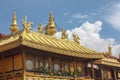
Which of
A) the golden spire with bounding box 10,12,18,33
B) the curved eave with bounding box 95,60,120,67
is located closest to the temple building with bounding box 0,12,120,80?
the golden spire with bounding box 10,12,18,33

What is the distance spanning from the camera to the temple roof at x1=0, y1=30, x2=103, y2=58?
63.3ft

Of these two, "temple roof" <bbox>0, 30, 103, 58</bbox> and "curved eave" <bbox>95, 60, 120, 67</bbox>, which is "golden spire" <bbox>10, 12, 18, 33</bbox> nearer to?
"temple roof" <bbox>0, 30, 103, 58</bbox>

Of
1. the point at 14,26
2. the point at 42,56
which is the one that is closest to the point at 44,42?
the point at 42,56

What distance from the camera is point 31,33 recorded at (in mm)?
22578

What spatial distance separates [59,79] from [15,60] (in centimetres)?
357

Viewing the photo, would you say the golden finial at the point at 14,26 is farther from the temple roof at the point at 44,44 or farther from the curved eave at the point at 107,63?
the curved eave at the point at 107,63

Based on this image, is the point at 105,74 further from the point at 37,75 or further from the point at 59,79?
the point at 37,75

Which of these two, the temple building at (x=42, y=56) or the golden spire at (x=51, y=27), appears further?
the golden spire at (x=51, y=27)

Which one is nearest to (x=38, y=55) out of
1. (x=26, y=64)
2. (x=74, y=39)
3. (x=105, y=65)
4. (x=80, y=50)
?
(x=26, y=64)

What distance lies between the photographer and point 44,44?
806 inches

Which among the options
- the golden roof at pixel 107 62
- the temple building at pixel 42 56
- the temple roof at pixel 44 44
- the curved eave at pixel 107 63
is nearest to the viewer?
the temple roof at pixel 44 44

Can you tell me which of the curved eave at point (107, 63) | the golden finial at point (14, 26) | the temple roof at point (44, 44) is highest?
the golden finial at point (14, 26)

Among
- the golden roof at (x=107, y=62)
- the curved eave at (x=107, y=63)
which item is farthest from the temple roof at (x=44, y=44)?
the golden roof at (x=107, y=62)

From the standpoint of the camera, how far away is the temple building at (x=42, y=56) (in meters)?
19.6
